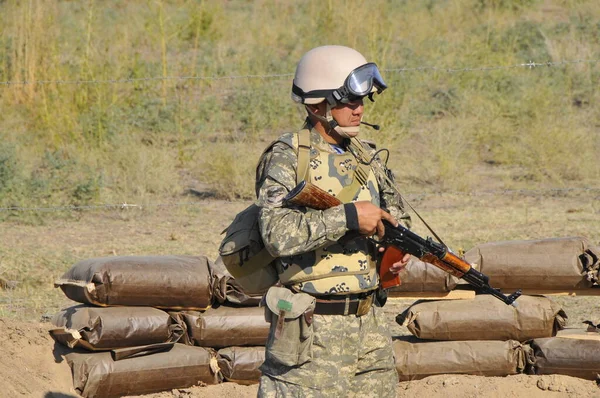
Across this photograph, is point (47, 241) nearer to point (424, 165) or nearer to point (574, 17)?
point (424, 165)

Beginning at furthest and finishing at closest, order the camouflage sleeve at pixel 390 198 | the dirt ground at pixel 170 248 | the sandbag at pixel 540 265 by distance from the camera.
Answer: the sandbag at pixel 540 265
the dirt ground at pixel 170 248
the camouflage sleeve at pixel 390 198

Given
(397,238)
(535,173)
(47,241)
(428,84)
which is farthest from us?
(428,84)

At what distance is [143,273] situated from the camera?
5.48 m

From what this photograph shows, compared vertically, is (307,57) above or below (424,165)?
above

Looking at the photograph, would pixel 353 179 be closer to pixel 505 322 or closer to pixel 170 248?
pixel 505 322

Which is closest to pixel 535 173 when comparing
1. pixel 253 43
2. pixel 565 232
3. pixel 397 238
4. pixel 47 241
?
pixel 565 232

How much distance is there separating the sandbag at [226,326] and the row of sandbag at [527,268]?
80 cm

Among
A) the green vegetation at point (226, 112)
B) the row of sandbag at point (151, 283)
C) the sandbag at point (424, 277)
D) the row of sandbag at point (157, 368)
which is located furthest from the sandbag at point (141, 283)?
the green vegetation at point (226, 112)

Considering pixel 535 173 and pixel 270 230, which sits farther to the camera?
pixel 535 173

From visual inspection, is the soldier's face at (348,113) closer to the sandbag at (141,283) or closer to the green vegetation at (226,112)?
the sandbag at (141,283)

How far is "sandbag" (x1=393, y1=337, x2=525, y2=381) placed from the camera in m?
5.65

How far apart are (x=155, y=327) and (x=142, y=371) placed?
24 cm

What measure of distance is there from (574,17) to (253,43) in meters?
5.65

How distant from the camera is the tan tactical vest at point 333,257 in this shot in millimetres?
3676
